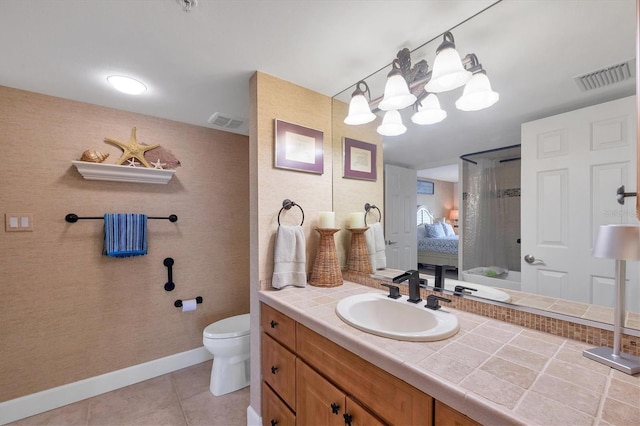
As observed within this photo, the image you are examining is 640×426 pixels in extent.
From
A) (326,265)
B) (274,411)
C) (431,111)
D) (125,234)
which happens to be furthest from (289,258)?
(125,234)

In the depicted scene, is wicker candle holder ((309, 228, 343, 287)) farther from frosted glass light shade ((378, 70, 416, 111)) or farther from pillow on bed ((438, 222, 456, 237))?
frosted glass light shade ((378, 70, 416, 111))

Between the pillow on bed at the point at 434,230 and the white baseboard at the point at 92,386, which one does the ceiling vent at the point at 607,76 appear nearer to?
the pillow on bed at the point at 434,230

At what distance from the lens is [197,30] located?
120cm

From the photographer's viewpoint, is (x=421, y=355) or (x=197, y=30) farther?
(x=197, y=30)

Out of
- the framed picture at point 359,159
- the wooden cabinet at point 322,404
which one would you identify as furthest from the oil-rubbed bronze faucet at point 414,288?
the framed picture at point 359,159

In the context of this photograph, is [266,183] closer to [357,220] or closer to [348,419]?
[357,220]

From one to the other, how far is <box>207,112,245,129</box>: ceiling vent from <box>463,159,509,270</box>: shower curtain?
6.10ft

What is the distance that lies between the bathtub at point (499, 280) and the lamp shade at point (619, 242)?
400mm

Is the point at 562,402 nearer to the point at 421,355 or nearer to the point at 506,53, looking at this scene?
the point at 421,355

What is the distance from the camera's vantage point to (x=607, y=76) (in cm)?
89

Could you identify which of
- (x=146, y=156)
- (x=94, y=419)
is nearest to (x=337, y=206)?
(x=146, y=156)

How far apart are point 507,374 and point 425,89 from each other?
→ 4.09ft

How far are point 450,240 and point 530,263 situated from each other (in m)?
0.35

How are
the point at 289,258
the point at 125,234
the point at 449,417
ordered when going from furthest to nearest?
the point at 125,234, the point at 289,258, the point at 449,417
